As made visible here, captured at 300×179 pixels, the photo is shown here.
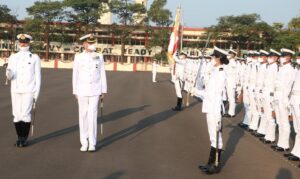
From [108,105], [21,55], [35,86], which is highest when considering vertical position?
[21,55]

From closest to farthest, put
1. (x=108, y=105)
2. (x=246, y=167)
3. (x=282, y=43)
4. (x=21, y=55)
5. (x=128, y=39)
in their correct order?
1. (x=246, y=167)
2. (x=21, y=55)
3. (x=108, y=105)
4. (x=282, y=43)
5. (x=128, y=39)

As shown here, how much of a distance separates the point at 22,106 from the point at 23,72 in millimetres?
663

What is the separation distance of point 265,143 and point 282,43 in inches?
2328

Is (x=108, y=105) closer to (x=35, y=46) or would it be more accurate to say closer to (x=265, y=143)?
(x=265, y=143)

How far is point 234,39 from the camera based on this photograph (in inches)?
2995

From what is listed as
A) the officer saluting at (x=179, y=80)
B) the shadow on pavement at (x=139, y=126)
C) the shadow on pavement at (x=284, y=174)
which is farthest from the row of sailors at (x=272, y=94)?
the officer saluting at (x=179, y=80)

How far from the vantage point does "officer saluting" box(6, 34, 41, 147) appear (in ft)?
26.6

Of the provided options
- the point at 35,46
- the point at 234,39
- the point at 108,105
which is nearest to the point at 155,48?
the point at 234,39

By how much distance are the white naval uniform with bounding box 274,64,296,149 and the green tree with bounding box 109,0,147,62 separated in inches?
2675

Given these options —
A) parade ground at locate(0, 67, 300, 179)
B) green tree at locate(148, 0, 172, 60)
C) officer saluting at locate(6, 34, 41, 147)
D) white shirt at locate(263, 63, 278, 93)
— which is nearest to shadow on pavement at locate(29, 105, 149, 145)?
parade ground at locate(0, 67, 300, 179)

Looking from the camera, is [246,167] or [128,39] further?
[128,39]

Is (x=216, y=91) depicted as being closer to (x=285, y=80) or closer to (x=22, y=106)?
(x=285, y=80)

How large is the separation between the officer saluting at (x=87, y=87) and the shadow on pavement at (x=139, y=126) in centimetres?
46

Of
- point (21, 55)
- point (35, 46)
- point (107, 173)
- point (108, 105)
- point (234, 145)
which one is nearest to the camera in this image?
point (107, 173)
